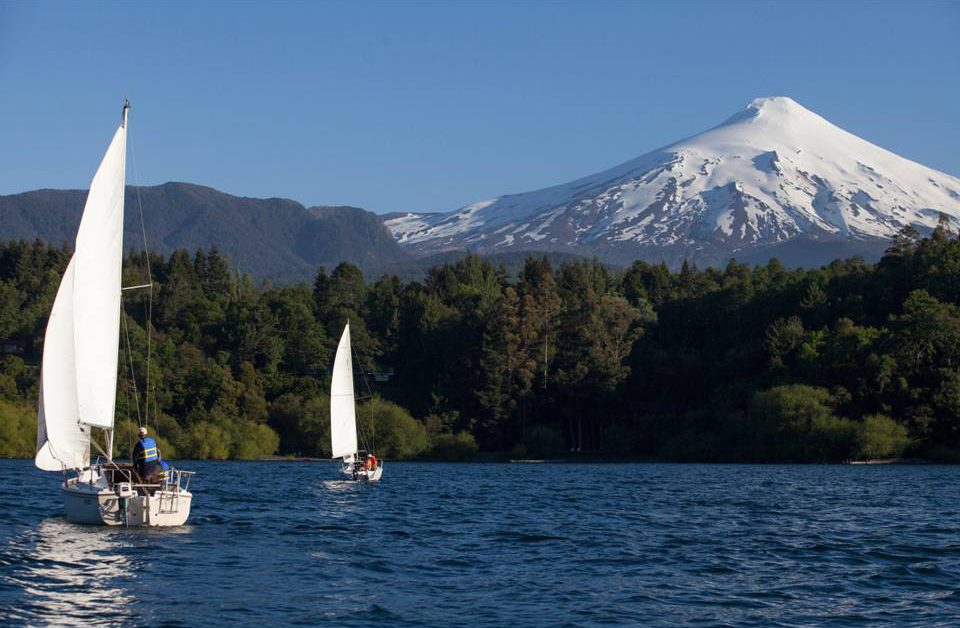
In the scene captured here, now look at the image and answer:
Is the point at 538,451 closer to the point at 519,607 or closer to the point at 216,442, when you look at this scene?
the point at 216,442

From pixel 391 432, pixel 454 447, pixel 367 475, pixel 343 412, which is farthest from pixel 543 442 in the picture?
pixel 367 475

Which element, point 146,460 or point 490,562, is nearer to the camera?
point 490,562

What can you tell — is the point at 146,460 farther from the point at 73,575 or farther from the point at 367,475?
the point at 367,475

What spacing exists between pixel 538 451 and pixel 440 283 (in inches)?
2067

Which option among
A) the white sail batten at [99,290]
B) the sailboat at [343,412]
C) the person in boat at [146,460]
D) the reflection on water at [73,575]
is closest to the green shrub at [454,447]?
the sailboat at [343,412]

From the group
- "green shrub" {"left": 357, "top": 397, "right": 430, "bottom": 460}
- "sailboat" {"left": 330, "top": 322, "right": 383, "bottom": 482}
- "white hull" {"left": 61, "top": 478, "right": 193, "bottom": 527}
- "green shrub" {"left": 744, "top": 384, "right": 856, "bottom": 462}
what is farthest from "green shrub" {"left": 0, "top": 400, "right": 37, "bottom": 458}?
"white hull" {"left": 61, "top": 478, "right": 193, "bottom": 527}

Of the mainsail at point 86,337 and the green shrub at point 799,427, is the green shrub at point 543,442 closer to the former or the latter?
the green shrub at point 799,427

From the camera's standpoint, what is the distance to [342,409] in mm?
71000

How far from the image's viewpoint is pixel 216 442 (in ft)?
354

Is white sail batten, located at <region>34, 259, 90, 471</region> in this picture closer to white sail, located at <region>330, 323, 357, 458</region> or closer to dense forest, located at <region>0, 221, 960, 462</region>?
white sail, located at <region>330, 323, 357, 458</region>

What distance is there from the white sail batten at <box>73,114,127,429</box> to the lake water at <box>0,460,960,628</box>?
3502 millimetres

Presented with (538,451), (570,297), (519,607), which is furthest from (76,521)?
(570,297)

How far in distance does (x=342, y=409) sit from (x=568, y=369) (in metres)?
54.8

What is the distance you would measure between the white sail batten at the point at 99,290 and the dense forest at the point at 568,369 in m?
66.2
